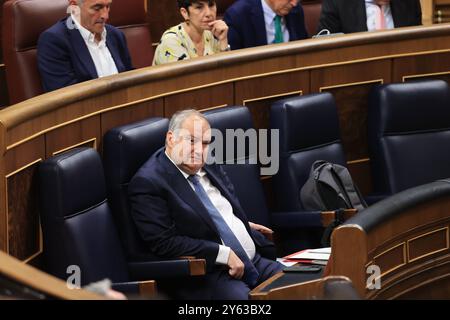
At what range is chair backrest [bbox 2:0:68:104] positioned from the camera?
6.00ft

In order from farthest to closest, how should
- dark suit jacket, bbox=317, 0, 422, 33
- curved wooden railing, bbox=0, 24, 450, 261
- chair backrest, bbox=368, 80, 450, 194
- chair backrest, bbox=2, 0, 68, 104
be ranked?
dark suit jacket, bbox=317, 0, 422, 33 < chair backrest, bbox=368, 80, 450, 194 < chair backrest, bbox=2, 0, 68, 104 < curved wooden railing, bbox=0, 24, 450, 261

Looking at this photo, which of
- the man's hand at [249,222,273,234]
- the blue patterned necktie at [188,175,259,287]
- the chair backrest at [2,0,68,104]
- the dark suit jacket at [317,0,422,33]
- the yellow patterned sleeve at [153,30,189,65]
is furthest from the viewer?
the dark suit jacket at [317,0,422,33]

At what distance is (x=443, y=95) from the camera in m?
2.10

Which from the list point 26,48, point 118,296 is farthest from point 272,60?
point 118,296

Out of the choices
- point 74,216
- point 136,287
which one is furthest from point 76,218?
point 136,287

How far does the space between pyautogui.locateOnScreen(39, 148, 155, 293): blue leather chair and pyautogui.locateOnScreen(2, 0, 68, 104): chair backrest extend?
0.44 metres

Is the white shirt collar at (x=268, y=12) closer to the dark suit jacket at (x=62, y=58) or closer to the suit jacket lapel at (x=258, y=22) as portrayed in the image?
the suit jacket lapel at (x=258, y=22)

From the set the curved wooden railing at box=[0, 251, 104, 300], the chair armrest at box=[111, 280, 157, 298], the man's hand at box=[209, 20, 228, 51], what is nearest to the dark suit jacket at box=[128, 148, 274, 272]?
the chair armrest at box=[111, 280, 157, 298]

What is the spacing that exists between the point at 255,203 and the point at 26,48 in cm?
50

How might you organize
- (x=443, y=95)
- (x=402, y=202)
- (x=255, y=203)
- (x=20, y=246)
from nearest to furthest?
(x=20, y=246) → (x=402, y=202) → (x=255, y=203) → (x=443, y=95)

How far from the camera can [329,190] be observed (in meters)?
1.83

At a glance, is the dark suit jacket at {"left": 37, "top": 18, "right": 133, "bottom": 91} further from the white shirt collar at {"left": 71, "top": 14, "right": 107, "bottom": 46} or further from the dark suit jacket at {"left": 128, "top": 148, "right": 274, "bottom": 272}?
the dark suit jacket at {"left": 128, "top": 148, "right": 274, "bottom": 272}

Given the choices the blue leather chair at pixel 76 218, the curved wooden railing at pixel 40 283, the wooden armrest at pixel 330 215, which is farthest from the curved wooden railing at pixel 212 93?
the curved wooden railing at pixel 40 283
